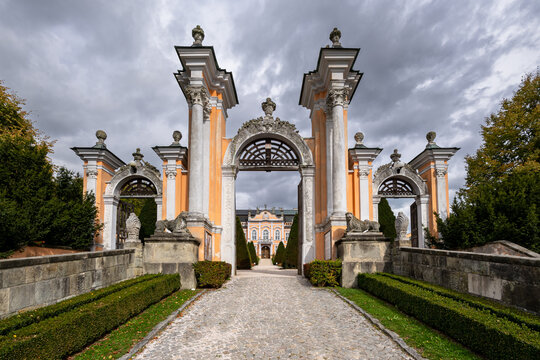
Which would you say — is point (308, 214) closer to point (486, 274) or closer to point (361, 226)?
point (361, 226)

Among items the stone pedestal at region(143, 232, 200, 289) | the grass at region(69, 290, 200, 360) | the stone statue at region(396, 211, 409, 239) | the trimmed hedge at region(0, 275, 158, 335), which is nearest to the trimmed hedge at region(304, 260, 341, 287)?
the stone statue at region(396, 211, 409, 239)

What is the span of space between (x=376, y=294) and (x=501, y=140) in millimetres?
12792

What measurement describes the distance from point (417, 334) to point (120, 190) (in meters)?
18.1

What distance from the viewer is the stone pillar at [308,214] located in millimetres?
15075

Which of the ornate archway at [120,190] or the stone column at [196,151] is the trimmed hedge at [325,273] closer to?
the stone column at [196,151]

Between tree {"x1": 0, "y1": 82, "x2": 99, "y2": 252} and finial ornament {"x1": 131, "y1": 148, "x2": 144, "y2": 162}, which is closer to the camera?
tree {"x1": 0, "y1": 82, "x2": 99, "y2": 252}

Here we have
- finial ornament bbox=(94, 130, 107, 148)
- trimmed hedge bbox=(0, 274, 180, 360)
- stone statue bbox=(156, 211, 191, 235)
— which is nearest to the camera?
trimmed hedge bbox=(0, 274, 180, 360)

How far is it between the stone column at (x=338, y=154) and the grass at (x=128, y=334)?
721cm

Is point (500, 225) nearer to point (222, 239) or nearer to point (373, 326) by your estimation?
point (373, 326)

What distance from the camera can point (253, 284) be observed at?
12.0 metres

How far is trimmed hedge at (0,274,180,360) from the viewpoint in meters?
3.88

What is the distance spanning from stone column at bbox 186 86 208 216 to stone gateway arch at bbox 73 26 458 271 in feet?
0.12

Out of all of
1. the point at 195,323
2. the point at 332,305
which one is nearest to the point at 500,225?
the point at 332,305

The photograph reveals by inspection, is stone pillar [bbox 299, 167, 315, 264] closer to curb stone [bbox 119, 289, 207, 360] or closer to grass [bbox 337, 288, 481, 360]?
grass [bbox 337, 288, 481, 360]
